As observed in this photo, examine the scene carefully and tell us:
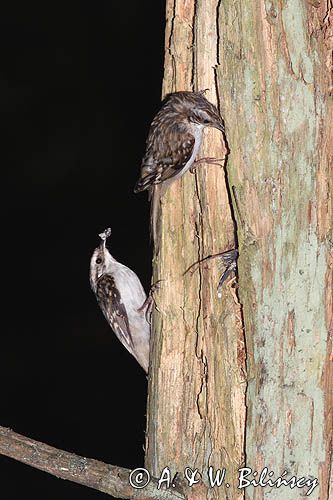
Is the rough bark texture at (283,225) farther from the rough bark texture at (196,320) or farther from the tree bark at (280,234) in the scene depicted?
the rough bark texture at (196,320)

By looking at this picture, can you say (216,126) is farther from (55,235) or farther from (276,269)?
(55,235)

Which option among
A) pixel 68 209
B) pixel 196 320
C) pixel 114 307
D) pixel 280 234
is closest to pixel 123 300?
pixel 114 307

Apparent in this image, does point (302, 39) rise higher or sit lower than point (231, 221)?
higher

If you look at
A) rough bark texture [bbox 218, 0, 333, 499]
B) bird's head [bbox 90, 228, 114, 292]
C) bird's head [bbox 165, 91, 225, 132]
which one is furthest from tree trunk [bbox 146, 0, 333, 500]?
bird's head [bbox 90, 228, 114, 292]

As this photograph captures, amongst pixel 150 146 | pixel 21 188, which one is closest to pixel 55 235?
pixel 21 188

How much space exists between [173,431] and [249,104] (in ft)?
3.07

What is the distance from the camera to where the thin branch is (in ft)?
7.53

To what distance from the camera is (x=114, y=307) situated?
136 inches

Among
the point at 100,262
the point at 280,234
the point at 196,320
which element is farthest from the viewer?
the point at 100,262

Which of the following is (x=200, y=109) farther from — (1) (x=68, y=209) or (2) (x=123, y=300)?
(1) (x=68, y=209)

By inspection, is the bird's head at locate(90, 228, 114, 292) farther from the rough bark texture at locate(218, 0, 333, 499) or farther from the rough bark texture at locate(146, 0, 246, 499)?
the rough bark texture at locate(218, 0, 333, 499)

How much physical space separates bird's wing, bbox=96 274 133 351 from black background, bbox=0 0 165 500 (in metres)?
1.69

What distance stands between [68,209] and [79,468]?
3189 mm

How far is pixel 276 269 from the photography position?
2.16 metres
